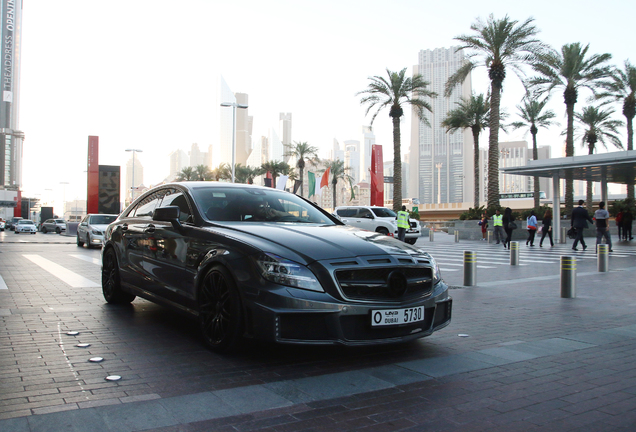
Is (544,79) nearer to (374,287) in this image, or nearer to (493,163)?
(493,163)

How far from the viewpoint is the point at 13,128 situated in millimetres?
163500

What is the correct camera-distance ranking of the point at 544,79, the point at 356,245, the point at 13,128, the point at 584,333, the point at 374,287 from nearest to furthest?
the point at 374,287, the point at 356,245, the point at 584,333, the point at 544,79, the point at 13,128

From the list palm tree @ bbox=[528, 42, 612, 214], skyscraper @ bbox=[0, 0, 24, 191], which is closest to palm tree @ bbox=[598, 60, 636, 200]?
palm tree @ bbox=[528, 42, 612, 214]

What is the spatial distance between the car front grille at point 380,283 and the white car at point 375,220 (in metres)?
20.4

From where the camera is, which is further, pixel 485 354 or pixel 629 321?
pixel 629 321

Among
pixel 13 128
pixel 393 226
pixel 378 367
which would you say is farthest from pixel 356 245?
pixel 13 128

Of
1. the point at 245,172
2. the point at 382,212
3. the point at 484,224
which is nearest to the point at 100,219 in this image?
the point at 382,212

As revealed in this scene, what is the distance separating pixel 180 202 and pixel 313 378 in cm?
262

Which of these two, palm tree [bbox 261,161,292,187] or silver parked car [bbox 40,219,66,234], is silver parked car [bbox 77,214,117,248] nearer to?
silver parked car [bbox 40,219,66,234]

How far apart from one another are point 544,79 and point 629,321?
106ft

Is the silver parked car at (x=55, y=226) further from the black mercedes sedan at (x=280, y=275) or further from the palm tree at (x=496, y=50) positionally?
the black mercedes sedan at (x=280, y=275)

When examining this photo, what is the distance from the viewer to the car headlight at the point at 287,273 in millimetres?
3955

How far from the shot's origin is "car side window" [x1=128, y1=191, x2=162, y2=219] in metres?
6.23

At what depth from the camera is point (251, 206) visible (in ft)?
17.9
